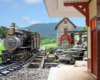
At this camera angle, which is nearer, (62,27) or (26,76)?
(26,76)

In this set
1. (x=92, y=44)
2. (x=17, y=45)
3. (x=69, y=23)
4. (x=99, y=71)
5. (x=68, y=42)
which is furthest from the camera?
(x=69, y=23)

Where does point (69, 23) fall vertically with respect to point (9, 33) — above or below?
above

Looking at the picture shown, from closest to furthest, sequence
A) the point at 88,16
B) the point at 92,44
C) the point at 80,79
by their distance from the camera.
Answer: the point at 80,79, the point at 92,44, the point at 88,16

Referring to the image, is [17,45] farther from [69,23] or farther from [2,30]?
[69,23]

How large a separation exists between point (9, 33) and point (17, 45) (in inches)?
46.7

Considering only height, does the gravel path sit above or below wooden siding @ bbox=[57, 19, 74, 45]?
below

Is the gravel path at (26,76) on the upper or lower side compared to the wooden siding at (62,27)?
lower

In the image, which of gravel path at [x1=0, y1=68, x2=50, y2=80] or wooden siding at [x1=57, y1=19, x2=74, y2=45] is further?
wooden siding at [x1=57, y1=19, x2=74, y2=45]

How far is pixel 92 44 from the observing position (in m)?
4.91

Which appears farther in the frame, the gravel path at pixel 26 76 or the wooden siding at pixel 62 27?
the wooden siding at pixel 62 27

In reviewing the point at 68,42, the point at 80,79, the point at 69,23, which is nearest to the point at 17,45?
the point at 80,79

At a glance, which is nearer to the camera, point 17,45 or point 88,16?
point 88,16

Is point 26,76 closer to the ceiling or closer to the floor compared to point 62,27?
closer to the floor

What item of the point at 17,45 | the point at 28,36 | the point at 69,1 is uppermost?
the point at 69,1
